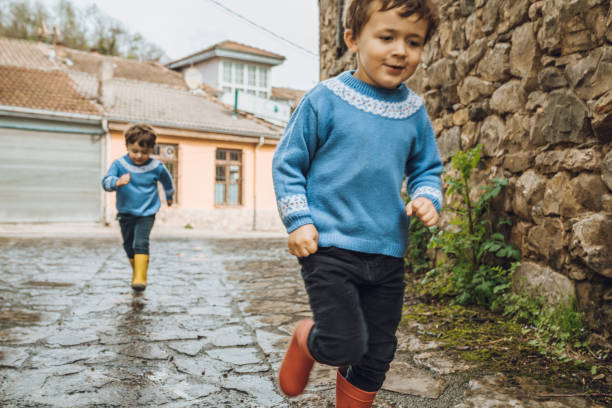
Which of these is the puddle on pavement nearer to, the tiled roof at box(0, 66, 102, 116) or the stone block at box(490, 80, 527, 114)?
the stone block at box(490, 80, 527, 114)

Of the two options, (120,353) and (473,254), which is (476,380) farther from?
(120,353)

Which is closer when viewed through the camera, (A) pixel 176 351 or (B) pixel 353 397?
(B) pixel 353 397

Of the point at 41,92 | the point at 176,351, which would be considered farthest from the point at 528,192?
the point at 41,92

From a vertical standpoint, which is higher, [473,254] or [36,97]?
[36,97]

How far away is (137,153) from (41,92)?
525 inches

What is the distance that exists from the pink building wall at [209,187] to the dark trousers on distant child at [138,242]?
11.3 m

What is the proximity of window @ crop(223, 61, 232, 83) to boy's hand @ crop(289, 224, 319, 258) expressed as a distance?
22.7 meters

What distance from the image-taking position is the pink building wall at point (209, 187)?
53.9 feet

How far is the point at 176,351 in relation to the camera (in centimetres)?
291

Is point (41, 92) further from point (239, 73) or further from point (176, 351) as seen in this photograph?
point (176, 351)

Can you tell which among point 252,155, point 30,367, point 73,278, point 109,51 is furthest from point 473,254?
point 109,51

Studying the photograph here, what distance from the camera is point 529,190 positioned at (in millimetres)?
3277

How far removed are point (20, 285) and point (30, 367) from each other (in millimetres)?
2731

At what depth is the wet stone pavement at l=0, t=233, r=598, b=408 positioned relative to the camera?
7.28ft
